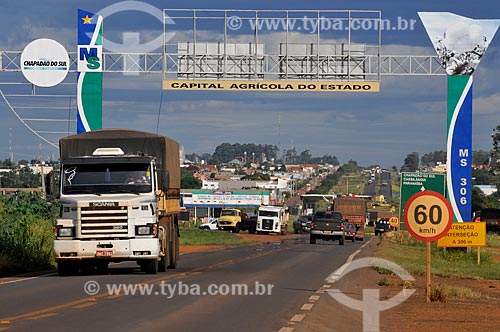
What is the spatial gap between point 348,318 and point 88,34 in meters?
30.2

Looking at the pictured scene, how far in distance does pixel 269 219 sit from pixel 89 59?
1864 inches

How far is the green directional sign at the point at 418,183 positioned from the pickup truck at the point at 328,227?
16.2 feet

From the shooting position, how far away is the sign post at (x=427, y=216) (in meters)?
17.7

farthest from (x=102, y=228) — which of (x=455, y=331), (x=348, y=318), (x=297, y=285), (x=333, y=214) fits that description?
(x=333, y=214)

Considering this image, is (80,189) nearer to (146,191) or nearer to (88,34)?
(146,191)

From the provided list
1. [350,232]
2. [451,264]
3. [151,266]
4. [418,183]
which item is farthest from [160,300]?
[350,232]

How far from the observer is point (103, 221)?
2412 cm

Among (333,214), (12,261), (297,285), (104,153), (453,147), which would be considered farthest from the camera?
(333,214)

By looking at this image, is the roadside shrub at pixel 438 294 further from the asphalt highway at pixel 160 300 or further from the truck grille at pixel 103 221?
the truck grille at pixel 103 221

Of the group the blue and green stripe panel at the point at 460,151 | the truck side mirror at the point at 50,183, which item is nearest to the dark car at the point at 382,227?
the blue and green stripe panel at the point at 460,151

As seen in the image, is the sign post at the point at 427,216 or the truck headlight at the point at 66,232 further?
the truck headlight at the point at 66,232

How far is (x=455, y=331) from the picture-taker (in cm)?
1514

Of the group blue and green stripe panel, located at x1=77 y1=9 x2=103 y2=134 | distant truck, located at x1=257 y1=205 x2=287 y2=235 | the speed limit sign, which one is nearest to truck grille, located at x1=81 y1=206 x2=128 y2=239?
the speed limit sign

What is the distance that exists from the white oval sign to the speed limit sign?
1145 inches
